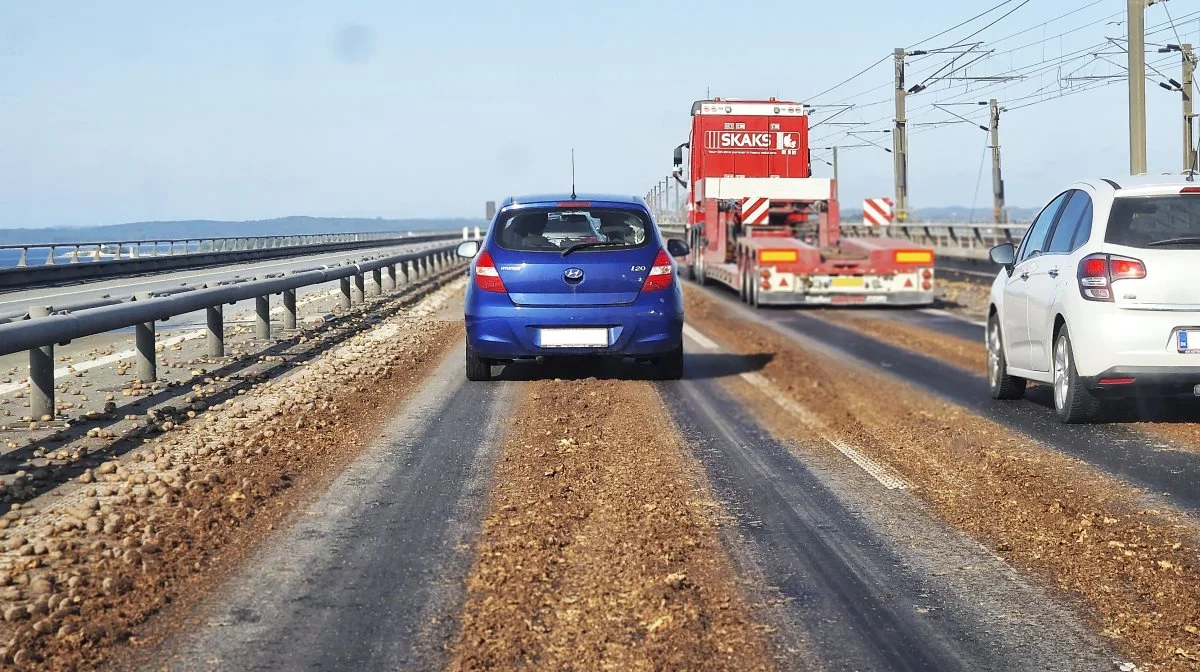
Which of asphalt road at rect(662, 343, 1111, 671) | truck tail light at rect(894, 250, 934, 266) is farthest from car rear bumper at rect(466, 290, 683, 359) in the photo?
truck tail light at rect(894, 250, 934, 266)

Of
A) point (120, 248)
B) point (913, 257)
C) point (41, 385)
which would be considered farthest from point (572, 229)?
point (120, 248)

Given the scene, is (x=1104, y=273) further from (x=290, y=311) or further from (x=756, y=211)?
(x=756, y=211)

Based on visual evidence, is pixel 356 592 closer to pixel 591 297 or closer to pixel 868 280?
pixel 591 297

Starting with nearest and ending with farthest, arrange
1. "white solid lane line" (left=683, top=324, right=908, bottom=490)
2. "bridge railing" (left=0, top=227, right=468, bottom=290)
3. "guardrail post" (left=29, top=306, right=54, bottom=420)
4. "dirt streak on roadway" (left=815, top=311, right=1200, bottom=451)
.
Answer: "white solid lane line" (left=683, top=324, right=908, bottom=490)
"dirt streak on roadway" (left=815, top=311, right=1200, bottom=451)
"guardrail post" (left=29, top=306, right=54, bottom=420)
"bridge railing" (left=0, top=227, right=468, bottom=290)

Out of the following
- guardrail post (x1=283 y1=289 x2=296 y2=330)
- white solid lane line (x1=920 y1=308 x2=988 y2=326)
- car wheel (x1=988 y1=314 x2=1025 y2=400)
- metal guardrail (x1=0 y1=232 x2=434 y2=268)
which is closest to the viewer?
car wheel (x1=988 y1=314 x2=1025 y2=400)

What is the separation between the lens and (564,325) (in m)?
11.5

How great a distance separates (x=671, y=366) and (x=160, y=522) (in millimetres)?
6515

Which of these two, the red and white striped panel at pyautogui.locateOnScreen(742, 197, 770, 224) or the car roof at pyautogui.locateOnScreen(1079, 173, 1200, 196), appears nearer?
the car roof at pyautogui.locateOnScreen(1079, 173, 1200, 196)

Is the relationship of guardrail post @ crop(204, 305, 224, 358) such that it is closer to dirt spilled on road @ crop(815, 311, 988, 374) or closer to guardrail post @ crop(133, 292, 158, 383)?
guardrail post @ crop(133, 292, 158, 383)

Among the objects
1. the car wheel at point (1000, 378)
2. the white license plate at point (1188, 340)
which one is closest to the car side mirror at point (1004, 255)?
the car wheel at point (1000, 378)

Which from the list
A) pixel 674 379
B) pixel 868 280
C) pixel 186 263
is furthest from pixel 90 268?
pixel 674 379

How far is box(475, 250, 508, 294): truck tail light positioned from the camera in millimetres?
11578

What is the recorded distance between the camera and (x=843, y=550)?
5520 mm

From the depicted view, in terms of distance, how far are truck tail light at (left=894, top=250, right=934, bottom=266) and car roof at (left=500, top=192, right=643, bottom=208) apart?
10776 mm
